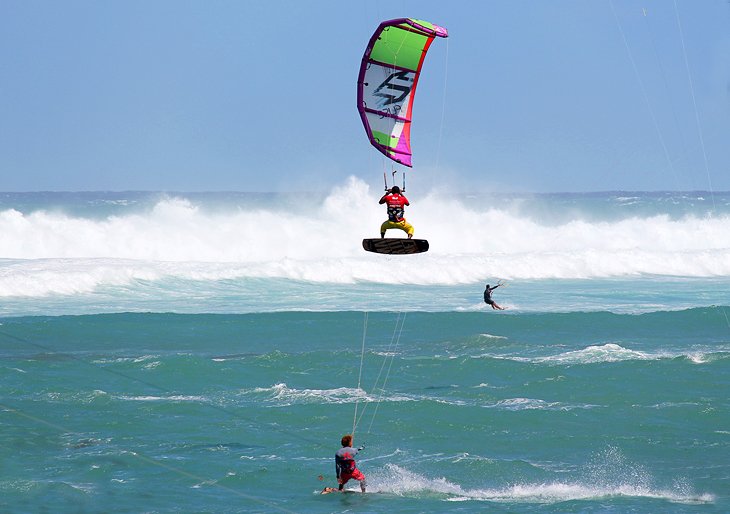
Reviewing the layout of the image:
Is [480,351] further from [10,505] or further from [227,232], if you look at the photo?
[227,232]

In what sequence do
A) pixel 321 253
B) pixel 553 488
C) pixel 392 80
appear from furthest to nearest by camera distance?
pixel 321 253, pixel 392 80, pixel 553 488

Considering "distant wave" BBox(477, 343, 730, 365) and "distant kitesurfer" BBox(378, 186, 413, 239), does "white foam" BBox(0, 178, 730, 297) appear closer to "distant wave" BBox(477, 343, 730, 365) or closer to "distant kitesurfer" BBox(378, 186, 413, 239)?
"distant wave" BBox(477, 343, 730, 365)

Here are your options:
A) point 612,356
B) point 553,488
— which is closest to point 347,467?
point 553,488

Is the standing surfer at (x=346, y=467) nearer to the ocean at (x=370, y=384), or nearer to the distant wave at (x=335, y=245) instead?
the ocean at (x=370, y=384)

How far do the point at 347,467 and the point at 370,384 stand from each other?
611cm

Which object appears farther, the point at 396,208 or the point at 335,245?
the point at 335,245

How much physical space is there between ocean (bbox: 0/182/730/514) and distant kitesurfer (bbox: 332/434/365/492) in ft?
0.65

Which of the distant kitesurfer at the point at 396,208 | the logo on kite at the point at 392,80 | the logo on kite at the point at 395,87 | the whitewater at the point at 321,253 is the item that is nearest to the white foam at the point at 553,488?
the distant kitesurfer at the point at 396,208

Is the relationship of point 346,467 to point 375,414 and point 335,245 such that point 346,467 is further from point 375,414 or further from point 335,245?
point 335,245

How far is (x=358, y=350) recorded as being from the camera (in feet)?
78.2

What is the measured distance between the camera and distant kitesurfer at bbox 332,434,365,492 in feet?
47.2

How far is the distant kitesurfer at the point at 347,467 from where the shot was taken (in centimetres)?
1440

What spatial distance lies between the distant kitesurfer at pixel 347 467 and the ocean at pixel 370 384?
0.65 feet

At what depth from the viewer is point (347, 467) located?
47.3 feet
